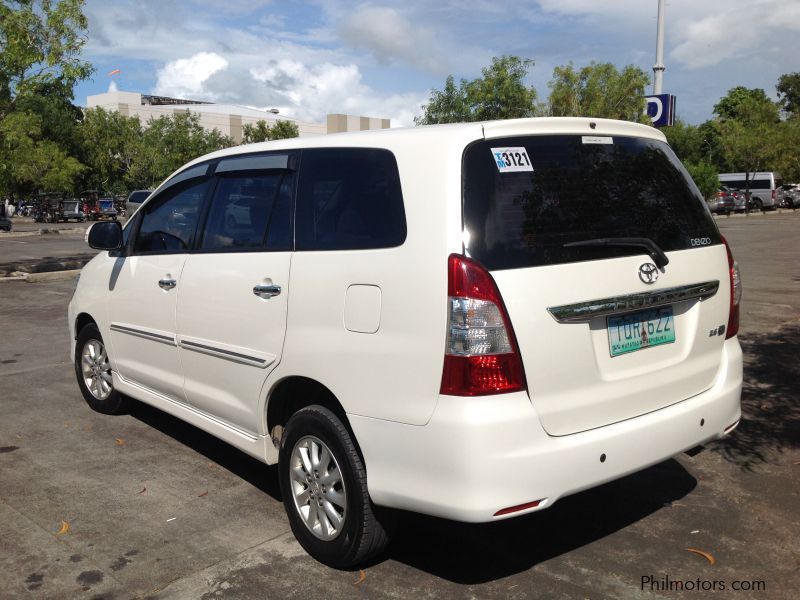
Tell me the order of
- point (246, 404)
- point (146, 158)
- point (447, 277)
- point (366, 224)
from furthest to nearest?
1. point (146, 158)
2. point (246, 404)
3. point (366, 224)
4. point (447, 277)

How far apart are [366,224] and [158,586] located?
71.8 inches

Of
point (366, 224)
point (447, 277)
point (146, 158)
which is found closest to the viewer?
point (447, 277)

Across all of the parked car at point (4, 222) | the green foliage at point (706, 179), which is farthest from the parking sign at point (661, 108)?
the parked car at point (4, 222)

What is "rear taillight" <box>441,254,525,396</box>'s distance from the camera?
9.50 feet

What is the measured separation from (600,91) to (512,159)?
3203 cm

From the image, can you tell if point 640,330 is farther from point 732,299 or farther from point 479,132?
point 479,132

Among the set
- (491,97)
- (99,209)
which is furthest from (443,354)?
(99,209)

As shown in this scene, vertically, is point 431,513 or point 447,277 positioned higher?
point 447,277

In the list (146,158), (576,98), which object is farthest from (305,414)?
(146,158)

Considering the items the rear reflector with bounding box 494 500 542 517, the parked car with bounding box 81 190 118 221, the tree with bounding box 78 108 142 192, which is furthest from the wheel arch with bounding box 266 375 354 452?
the tree with bounding box 78 108 142 192

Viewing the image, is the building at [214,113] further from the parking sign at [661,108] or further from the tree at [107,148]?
the parking sign at [661,108]

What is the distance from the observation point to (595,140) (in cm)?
343

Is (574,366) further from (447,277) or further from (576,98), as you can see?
(576,98)

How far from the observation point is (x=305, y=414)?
11.5ft
